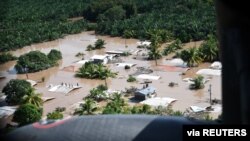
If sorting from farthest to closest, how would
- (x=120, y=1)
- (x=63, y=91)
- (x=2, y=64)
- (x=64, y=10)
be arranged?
1. (x=64, y=10)
2. (x=120, y=1)
3. (x=2, y=64)
4. (x=63, y=91)

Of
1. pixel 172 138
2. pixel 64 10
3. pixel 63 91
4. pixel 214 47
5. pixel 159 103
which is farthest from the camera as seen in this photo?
pixel 64 10

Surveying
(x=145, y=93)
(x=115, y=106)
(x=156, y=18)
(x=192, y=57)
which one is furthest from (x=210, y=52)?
(x=156, y=18)

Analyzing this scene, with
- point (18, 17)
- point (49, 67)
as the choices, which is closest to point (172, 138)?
point (49, 67)

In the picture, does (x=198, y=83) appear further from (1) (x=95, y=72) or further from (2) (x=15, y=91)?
(2) (x=15, y=91)

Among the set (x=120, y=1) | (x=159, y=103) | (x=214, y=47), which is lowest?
(x=159, y=103)

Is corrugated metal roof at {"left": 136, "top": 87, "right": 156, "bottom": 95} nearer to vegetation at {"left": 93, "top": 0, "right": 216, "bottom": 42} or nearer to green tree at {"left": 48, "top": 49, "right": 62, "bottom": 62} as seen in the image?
green tree at {"left": 48, "top": 49, "right": 62, "bottom": 62}

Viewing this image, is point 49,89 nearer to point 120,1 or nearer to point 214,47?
point 214,47

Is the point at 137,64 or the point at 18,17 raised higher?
the point at 18,17
